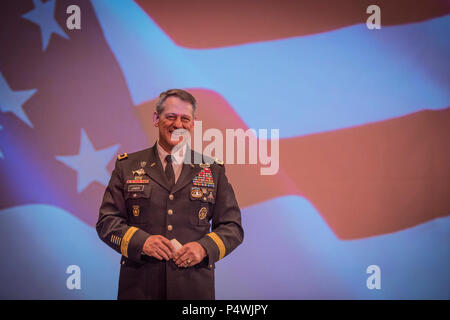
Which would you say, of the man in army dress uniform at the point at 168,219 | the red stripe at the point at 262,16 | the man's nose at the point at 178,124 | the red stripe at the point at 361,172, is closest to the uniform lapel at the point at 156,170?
the man in army dress uniform at the point at 168,219

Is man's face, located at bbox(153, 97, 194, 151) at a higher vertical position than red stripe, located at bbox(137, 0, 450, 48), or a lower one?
lower

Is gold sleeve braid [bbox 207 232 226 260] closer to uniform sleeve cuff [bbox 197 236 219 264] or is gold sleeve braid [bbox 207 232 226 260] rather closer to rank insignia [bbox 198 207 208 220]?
uniform sleeve cuff [bbox 197 236 219 264]

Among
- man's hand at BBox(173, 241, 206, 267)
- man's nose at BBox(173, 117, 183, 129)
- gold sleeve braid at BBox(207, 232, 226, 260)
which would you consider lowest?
man's hand at BBox(173, 241, 206, 267)

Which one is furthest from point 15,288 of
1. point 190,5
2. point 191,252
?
point 190,5

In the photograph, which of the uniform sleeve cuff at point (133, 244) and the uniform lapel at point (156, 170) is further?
the uniform lapel at point (156, 170)

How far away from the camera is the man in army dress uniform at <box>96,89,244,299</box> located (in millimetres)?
1911

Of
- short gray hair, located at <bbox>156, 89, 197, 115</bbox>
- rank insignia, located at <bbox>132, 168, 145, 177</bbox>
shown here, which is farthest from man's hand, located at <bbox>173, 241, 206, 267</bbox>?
short gray hair, located at <bbox>156, 89, 197, 115</bbox>

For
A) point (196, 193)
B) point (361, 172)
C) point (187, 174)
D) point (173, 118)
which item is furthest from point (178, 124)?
point (361, 172)

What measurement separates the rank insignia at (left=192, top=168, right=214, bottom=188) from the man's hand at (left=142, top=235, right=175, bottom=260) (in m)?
0.38

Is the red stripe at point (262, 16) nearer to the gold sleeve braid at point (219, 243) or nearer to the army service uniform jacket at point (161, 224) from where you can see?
the army service uniform jacket at point (161, 224)

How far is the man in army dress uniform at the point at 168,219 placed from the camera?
191 cm

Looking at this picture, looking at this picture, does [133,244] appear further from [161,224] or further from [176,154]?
[176,154]

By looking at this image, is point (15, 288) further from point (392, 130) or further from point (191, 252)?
point (392, 130)

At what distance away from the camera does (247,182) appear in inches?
114
